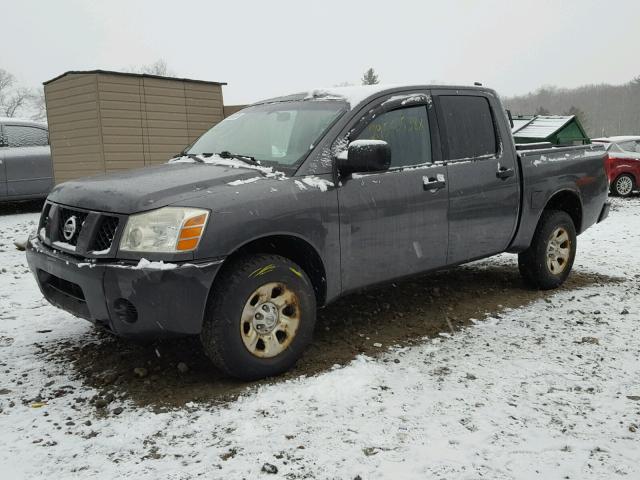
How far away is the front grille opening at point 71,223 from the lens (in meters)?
3.38

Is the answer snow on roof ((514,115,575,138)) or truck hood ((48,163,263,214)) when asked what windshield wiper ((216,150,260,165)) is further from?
snow on roof ((514,115,575,138))

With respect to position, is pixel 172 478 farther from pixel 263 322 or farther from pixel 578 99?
pixel 578 99

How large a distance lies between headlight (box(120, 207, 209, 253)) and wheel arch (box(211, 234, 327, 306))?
1.05ft

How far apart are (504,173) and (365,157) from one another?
5.76 ft

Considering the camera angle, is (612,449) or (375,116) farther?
(375,116)

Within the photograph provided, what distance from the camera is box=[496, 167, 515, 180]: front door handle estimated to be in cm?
478

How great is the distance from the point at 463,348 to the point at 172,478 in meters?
2.27

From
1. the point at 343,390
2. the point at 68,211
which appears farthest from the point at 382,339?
the point at 68,211

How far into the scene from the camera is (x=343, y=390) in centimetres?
331

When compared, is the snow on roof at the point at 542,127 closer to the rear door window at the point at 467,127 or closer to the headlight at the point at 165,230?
the rear door window at the point at 467,127

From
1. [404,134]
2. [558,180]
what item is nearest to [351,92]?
[404,134]

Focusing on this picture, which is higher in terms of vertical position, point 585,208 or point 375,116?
point 375,116

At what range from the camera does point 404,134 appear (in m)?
4.24

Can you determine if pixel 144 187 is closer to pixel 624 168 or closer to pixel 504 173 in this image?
pixel 504 173
